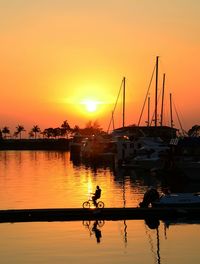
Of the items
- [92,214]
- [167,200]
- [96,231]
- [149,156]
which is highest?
[149,156]

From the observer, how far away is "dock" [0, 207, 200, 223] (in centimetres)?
3453

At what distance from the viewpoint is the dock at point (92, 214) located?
1359 inches

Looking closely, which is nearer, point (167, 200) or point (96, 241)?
point (96, 241)

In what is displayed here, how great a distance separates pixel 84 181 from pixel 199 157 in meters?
12.2

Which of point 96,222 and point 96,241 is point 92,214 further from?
point 96,241

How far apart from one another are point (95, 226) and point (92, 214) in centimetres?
132

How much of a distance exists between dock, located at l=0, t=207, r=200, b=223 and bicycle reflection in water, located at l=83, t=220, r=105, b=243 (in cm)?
38

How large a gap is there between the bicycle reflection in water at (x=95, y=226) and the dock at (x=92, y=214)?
Answer: 1.23ft

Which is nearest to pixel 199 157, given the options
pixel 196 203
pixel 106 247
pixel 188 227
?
pixel 196 203

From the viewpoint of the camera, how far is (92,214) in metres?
35.0

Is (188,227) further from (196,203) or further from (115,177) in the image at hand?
(115,177)

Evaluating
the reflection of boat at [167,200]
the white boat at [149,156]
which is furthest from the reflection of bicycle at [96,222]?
the white boat at [149,156]

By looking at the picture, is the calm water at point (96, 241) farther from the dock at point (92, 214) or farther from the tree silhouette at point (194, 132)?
the tree silhouette at point (194, 132)

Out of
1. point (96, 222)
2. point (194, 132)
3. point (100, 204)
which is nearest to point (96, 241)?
point (96, 222)
